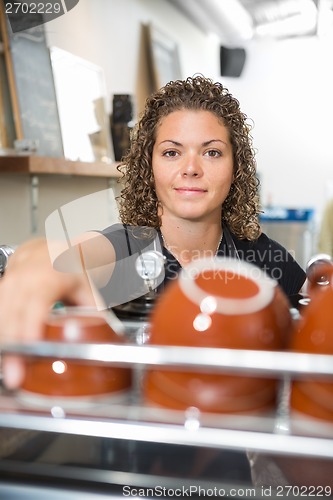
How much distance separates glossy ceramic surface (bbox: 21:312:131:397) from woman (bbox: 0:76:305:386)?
3 cm

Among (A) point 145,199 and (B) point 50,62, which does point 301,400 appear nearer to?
(A) point 145,199

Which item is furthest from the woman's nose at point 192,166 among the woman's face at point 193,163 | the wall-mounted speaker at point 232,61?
the wall-mounted speaker at point 232,61

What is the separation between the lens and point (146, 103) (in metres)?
0.41

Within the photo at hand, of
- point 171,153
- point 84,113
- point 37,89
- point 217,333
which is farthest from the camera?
point 37,89

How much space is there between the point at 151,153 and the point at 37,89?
0.34 meters

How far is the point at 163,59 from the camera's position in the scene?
0.43 metres

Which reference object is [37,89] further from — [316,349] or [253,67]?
[316,349]

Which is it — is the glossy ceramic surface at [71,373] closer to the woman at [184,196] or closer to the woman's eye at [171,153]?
the woman at [184,196]

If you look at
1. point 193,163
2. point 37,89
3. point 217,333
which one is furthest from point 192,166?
point 37,89

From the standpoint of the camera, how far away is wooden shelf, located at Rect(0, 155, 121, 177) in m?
0.43

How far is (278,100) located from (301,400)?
24 centimetres

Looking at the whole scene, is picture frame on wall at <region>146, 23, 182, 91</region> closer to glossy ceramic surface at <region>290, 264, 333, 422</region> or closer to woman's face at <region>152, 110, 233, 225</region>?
woman's face at <region>152, 110, 233, 225</region>

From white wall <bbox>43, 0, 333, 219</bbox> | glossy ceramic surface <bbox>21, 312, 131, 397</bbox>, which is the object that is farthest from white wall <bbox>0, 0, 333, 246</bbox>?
glossy ceramic surface <bbox>21, 312, 131, 397</bbox>

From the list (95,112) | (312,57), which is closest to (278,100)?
(312,57)
